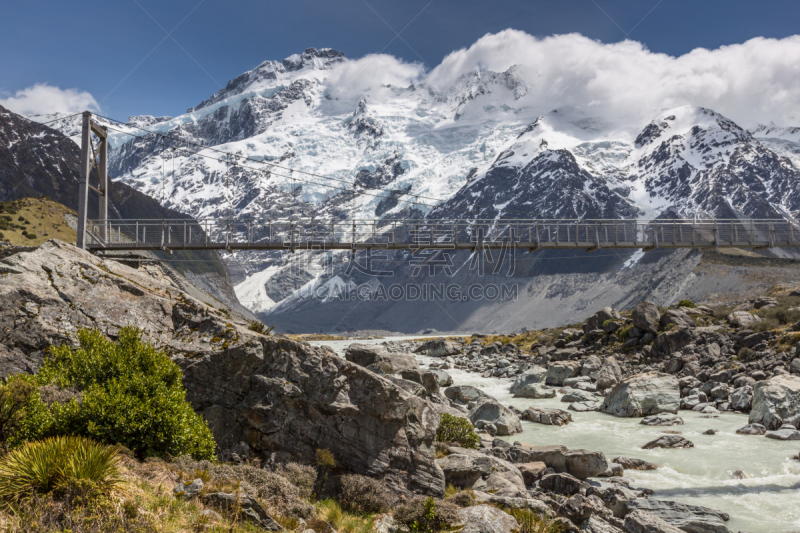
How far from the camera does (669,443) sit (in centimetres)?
1605

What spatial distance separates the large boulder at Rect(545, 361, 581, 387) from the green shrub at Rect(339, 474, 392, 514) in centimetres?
2476

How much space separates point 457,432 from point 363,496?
5380mm

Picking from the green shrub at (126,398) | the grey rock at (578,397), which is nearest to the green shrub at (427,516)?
the green shrub at (126,398)

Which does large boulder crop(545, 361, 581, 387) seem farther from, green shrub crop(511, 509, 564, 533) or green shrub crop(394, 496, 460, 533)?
green shrub crop(394, 496, 460, 533)

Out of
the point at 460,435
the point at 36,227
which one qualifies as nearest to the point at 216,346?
the point at 460,435

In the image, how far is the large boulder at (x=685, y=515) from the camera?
932cm

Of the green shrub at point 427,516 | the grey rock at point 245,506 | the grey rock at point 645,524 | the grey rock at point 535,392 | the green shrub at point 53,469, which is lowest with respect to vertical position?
the grey rock at point 535,392

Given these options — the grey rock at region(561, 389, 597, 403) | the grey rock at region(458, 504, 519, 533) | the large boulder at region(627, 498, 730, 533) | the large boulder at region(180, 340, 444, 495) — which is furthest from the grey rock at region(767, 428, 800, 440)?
the large boulder at region(180, 340, 444, 495)

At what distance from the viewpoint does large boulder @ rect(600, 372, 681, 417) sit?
68.3ft

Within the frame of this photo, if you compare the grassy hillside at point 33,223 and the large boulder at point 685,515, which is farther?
the grassy hillside at point 33,223

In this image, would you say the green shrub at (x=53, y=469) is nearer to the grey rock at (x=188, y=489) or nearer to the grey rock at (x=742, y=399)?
the grey rock at (x=188, y=489)

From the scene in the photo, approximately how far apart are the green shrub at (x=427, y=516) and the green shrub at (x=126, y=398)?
9.18 feet

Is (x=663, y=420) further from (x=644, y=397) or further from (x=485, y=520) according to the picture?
(x=485, y=520)

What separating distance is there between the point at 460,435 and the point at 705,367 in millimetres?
20332
